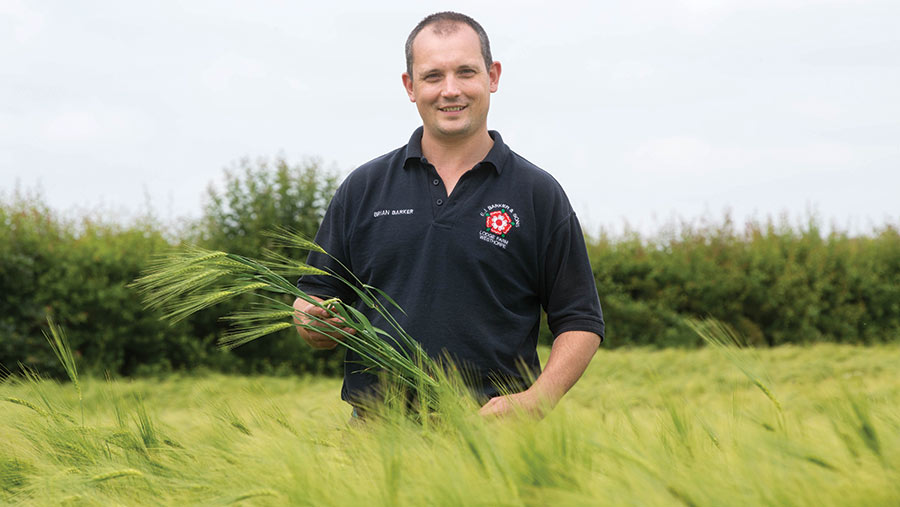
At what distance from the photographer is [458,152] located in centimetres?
253

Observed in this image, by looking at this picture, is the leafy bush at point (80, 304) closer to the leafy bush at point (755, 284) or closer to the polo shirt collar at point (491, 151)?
the leafy bush at point (755, 284)

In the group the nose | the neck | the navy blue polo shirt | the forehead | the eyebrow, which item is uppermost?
the forehead

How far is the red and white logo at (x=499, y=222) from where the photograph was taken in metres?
2.40

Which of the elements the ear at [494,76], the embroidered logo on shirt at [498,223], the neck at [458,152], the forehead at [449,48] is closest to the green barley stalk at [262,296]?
the embroidered logo on shirt at [498,223]

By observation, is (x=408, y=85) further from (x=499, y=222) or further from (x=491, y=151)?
(x=499, y=222)

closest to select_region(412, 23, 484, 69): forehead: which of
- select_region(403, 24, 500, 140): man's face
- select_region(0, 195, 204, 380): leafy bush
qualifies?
select_region(403, 24, 500, 140): man's face

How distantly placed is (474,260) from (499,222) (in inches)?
5.7

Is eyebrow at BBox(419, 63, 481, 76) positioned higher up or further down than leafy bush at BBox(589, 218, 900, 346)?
higher up

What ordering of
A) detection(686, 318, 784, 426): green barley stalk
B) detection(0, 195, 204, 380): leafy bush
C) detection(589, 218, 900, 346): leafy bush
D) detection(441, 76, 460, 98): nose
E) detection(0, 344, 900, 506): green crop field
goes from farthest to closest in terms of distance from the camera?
detection(589, 218, 900, 346): leafy bush → detection(0, 195, 204, 380): leafy bush → detection(441, 76, 460, 98): nose → detection(686, 318, 784, 426): green barley stalk → detection(0, 344, 900, 506): green crop field

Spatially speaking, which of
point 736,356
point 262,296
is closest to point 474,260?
point 262,296

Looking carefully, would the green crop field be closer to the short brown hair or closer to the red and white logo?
the red and white logo

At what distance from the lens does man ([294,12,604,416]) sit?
2.36 m

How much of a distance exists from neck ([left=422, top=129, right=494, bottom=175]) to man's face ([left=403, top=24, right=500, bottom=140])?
0.06 m

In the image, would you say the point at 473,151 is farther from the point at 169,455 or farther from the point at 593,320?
the point at 169,455
